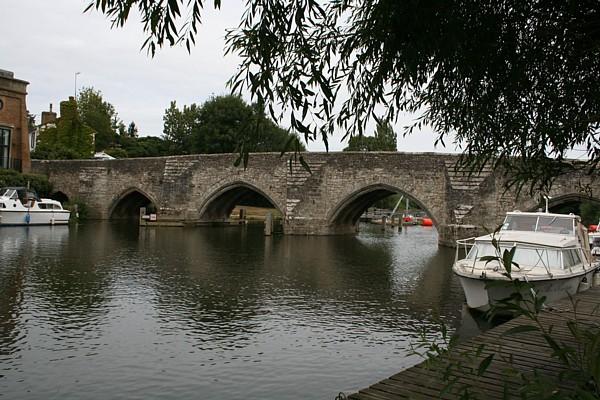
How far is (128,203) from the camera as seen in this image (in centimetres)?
3431

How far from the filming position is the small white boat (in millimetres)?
25391

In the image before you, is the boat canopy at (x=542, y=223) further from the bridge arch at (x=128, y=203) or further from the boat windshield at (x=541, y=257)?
the bridge arch at (x=128, y=203)

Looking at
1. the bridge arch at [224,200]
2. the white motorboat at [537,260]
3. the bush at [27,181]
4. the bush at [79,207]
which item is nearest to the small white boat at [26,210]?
the bush at [27,181]

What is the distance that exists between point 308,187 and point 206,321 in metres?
17.2

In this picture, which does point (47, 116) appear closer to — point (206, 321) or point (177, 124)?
Result: point (177, 124)

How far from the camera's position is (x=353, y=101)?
3.96 metres

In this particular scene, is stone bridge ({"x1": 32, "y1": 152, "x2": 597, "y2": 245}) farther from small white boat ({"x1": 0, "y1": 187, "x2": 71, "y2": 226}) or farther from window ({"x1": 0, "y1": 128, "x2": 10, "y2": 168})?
small white boat ({"x1": 0, "y1": 187, "x2": 71, "y2": 226})

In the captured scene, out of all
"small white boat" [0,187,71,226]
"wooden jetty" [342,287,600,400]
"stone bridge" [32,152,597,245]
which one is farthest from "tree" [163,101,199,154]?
"wooden jetty" [342,287,600,400]

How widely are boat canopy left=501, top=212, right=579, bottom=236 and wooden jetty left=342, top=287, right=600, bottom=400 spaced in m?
5.47

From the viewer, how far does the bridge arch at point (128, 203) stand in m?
31.6

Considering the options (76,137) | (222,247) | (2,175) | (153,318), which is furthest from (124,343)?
(76,137)

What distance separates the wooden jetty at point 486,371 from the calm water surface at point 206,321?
106 centimetres

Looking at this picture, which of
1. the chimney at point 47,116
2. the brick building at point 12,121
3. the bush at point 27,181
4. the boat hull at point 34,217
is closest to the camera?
the boat hull at point 34,217

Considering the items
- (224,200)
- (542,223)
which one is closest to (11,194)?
(224,200)
